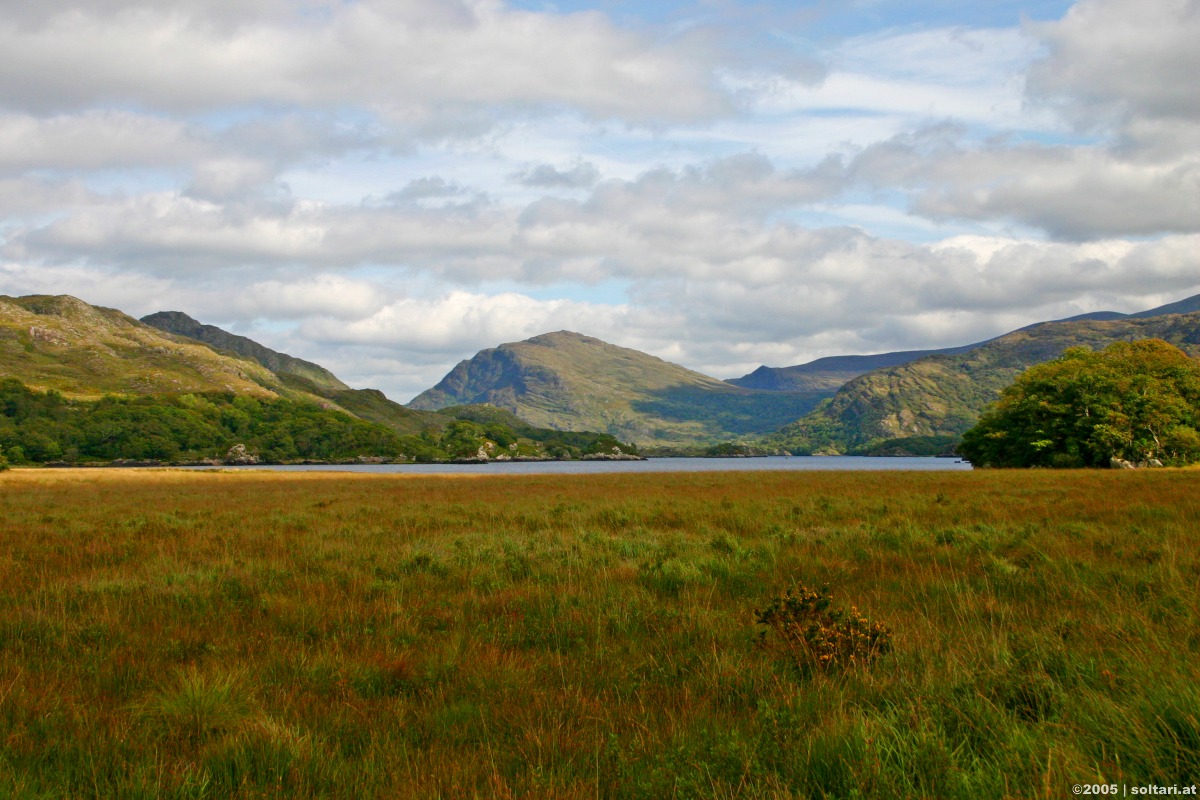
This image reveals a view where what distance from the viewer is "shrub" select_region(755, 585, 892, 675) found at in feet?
19.3

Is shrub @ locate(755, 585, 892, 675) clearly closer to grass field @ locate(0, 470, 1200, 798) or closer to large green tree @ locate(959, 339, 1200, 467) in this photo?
grass field @ locate(0, 470, 1200, 798)

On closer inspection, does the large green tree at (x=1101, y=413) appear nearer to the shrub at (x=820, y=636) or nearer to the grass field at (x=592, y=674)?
the grass field at (x=592, y=674)

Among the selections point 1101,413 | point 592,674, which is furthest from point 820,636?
point 1101,413

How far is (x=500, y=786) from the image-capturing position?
3.83 m

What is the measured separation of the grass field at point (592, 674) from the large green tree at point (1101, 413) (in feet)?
173

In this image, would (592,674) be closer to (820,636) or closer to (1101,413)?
(820,636)

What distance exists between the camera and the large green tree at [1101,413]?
5481 centimetres

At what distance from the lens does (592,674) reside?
5918 mm

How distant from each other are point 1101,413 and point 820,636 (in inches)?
2468

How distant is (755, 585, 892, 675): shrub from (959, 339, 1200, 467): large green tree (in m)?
59.7

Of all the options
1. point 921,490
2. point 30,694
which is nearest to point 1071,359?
point 921,490

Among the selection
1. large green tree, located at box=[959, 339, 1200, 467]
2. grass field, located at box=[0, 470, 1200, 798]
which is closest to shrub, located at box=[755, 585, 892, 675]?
grass field, located at box=[0, 470, 1200, 798]

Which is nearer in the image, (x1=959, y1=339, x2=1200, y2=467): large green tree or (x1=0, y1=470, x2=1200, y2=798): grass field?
(x1=0, y1=470, x2=1200, y2=798): grass field

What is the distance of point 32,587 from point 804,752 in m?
10.8
